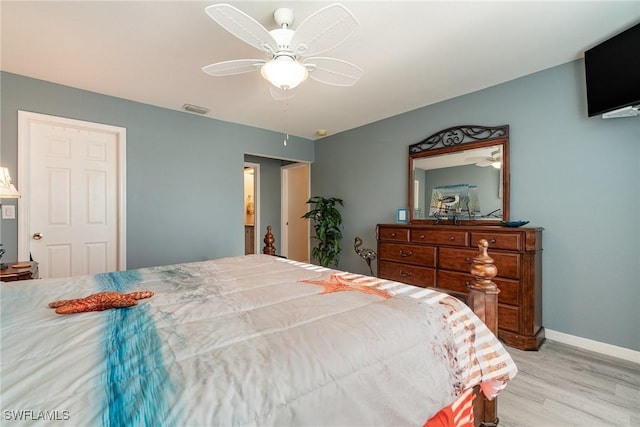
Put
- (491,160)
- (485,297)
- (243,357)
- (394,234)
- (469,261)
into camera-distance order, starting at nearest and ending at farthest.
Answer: (243,357) < (485,297) < (469,261) < (491,160) < (394,234)

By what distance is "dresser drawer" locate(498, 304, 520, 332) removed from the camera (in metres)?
2.40

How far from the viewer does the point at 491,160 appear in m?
2.92

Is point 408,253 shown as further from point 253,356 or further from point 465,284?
point 253,356

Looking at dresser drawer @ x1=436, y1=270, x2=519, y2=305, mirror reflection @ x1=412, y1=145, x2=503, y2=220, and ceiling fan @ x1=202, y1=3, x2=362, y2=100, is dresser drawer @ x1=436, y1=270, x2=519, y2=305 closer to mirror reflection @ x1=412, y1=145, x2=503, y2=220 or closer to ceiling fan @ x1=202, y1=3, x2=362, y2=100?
mirror reflection @ x1=412, y1=145, x2=503, y2=220

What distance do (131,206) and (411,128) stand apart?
11.7ft

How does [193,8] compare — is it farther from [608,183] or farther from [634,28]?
[608,183]

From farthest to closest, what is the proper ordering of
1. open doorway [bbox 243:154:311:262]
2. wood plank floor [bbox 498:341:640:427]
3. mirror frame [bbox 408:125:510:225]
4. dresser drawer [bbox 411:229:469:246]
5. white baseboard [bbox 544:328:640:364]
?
open doorway [bbox 243:154:311:262] → mirror frame [bbox 408:125:510:225] → dresser drawer [bbox 411:229:469:246] → white baseboard [bbox 544:328:640:364] → wood plank floor [bbox 498:341:640:427]

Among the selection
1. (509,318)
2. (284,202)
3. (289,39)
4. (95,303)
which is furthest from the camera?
(284,202)

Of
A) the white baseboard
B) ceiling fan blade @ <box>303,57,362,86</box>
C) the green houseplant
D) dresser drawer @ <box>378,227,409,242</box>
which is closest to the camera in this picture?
ceiling fan blade @ <box>303,57,362,86</box>

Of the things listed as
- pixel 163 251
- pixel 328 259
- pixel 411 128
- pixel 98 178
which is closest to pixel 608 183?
pixel 411 128

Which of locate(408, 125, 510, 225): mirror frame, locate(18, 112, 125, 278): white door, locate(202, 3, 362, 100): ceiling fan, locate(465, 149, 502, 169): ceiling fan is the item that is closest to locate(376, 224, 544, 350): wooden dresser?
locate(408, 125, 510, 225): mirror frame

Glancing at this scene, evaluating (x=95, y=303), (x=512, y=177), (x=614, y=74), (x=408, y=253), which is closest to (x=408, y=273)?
(x=408, y=253)

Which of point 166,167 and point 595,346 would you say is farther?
point 166,167

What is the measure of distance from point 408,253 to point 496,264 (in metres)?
0.86
